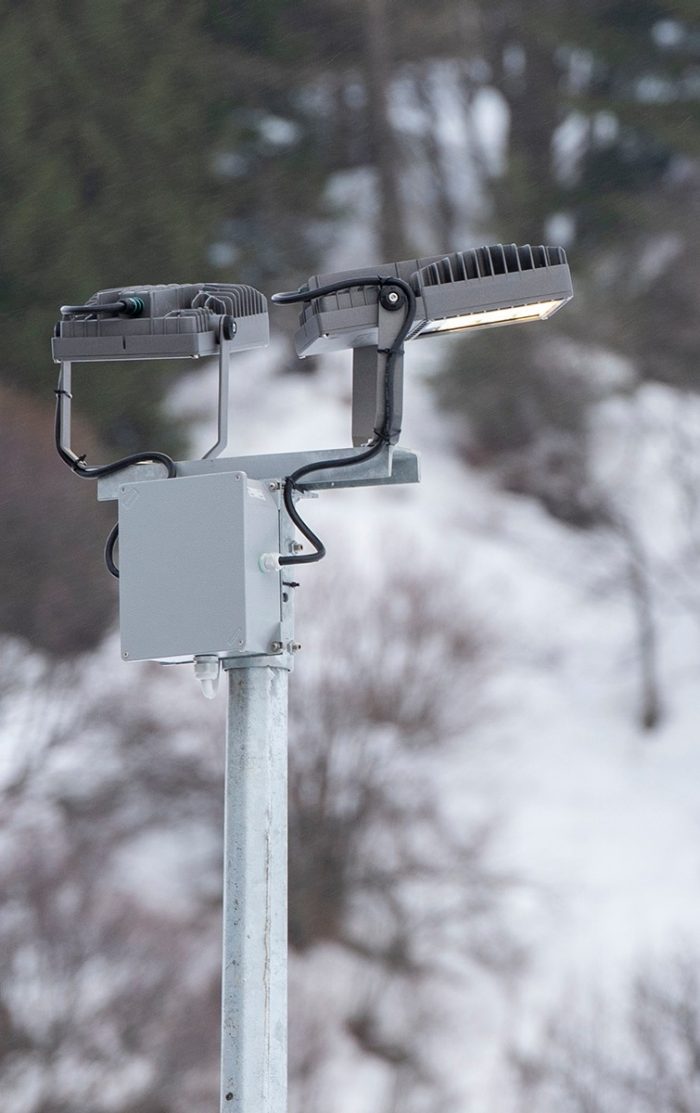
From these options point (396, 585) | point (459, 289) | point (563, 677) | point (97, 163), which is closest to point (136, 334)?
point (459, 289)

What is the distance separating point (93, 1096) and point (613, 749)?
32.1 feet

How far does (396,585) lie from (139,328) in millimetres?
15906

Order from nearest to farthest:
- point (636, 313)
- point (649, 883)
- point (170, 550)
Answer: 1. point (170, 550)
2. point (649, 883)
3. point (636, 313)

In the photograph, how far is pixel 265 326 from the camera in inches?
110

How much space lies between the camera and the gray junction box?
2252mm

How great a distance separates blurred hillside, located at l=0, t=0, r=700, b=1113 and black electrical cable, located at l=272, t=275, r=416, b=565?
912cm

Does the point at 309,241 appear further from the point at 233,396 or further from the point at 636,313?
the point at 636,313

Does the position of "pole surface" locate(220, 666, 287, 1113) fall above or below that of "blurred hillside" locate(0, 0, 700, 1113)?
below

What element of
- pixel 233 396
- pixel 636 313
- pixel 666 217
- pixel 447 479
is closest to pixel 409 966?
pixel 447 479

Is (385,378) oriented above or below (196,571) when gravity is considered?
above

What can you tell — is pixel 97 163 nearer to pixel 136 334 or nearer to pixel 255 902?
pixel 136 334

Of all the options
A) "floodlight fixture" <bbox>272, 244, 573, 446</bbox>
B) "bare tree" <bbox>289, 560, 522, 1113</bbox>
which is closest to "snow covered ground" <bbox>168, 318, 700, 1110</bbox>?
"bare tree" <bbox>289, 560, 522, 1113</bbox>

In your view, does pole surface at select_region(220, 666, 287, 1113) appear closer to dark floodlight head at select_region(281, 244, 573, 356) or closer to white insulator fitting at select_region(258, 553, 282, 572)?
white insulator fitting at select_region(258, 553, 282, 572)

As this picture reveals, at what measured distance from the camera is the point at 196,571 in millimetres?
2283
